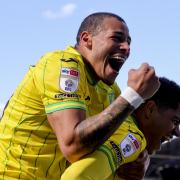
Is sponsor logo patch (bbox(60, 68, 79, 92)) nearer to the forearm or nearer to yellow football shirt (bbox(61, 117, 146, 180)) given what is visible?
the forearm

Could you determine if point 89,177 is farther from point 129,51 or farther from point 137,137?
point 129,51

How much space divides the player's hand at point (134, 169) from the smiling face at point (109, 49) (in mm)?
542

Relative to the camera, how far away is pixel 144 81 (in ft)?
10.1

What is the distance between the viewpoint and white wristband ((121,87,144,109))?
3.03 meters

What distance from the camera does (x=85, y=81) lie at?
3.24m

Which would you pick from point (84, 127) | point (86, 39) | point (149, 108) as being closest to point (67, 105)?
point (84, 127)

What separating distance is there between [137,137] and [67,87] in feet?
2.02

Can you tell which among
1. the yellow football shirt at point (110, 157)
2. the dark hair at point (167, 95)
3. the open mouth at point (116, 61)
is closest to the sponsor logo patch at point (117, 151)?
the yellow football shirt at point (110, 157)

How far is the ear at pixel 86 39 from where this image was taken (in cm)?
356

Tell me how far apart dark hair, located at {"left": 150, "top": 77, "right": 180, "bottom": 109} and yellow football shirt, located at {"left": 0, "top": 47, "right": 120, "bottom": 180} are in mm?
729

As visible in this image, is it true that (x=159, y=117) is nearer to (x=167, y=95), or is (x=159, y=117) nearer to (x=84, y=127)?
(x=167, y=95)

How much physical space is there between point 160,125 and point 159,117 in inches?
2.4

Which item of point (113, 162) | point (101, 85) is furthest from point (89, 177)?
point (101, 85)

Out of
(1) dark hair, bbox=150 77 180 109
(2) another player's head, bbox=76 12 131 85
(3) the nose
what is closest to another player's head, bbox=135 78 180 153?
(1) dark hair, bbox=150 77 180 109
